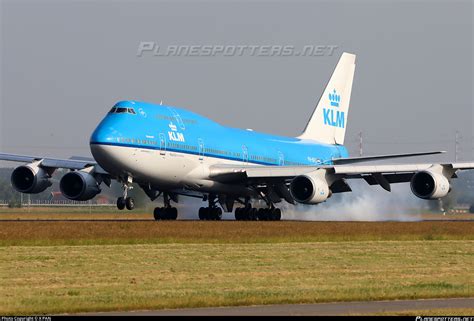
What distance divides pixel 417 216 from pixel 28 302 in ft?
146

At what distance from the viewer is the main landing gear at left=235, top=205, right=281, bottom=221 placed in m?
56.5

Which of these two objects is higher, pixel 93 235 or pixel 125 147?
pixel 125 147

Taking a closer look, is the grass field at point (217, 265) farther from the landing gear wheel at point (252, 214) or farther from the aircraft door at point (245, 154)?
the aircraft door at point (245, 154)

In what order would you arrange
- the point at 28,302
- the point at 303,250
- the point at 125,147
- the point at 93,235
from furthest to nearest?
1. the point at 125,147
2. the point at 93,235
3. the point at 303,250
4. the point at 28,302

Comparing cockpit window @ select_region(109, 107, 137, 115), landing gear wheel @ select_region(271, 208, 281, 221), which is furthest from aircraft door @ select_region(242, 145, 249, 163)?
cockpit window @ select_region(109, 107, 137, 115)

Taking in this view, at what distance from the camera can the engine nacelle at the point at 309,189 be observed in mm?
51469

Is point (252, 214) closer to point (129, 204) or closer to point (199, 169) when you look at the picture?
point (199, 169)

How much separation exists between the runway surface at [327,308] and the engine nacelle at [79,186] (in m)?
32.5

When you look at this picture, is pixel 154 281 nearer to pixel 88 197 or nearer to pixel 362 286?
pixel 362 286

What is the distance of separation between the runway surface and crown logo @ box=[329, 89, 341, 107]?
48640 millimetres

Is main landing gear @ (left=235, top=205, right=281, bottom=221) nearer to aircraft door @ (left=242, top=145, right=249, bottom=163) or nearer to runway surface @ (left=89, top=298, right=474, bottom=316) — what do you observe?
aircraft door @ (left=242, top=145, right=249, bottom=163)

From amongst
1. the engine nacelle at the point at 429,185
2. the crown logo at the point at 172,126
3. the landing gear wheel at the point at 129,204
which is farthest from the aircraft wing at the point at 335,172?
the landing gear wheel at the point at 129,204

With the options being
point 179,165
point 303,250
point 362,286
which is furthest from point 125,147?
point 362,286

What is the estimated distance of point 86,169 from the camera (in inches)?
2104
